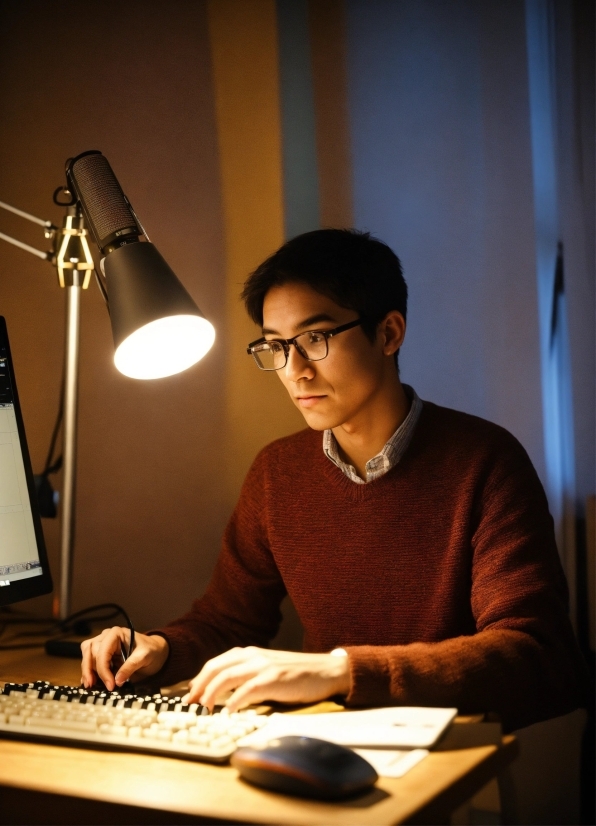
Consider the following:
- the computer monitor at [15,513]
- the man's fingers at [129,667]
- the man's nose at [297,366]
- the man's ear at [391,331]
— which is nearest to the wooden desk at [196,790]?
the man's fingers at [129,667]

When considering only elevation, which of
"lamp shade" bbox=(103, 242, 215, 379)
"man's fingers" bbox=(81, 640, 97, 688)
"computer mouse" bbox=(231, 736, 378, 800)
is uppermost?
"lamp shade" bbox=(103, 242, 215, 379)

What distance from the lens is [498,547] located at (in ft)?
4.11

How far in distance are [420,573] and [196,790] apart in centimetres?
66

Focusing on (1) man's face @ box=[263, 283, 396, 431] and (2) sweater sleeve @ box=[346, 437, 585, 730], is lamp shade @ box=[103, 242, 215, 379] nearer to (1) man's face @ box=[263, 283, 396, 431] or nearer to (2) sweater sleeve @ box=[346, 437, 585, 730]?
(1) man's face @ box=[263, 283, 396, 431]

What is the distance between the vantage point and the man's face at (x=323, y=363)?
1374 mm

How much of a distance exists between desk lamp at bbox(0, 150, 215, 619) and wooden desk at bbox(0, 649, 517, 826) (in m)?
0.52

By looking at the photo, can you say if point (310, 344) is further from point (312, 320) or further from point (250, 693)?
point (250, 693)

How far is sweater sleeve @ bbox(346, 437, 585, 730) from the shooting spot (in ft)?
3.33

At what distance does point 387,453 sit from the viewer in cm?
141

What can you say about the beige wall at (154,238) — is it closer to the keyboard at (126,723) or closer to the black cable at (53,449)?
the black cable at (53,449)

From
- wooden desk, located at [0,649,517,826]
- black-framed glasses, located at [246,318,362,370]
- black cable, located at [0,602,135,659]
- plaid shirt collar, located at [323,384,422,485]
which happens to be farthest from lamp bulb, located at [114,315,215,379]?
wooden desk, located at [0,649,517,826]

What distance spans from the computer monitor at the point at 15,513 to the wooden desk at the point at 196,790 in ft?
1.19

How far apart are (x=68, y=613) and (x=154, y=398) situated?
19.3 inches

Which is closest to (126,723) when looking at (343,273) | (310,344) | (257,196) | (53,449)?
(310,344)
